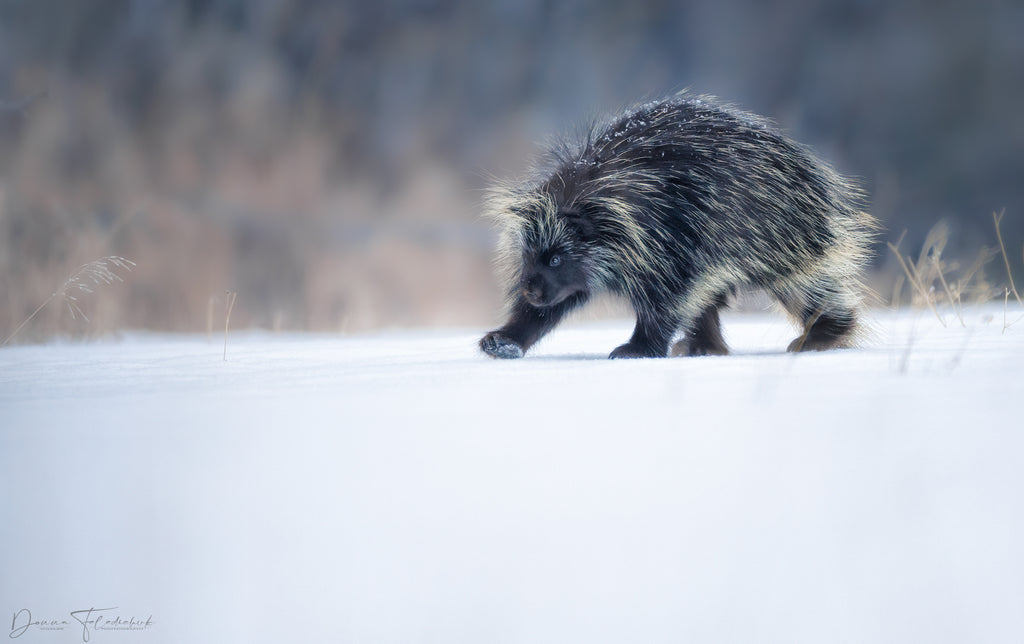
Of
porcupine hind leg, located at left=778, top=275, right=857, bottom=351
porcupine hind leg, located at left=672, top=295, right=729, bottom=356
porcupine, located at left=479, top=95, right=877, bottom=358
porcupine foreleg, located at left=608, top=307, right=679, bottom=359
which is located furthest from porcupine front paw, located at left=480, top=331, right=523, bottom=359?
porcupine hind leg, located at left=778, top=275, right=857, bottom=351

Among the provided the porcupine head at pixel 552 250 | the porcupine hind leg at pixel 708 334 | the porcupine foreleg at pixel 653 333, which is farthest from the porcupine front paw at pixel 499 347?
the porcupine hind leg at pixel 708 334

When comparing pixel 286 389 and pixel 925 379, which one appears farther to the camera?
pixel 286 389

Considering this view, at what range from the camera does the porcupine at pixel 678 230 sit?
2.50 m

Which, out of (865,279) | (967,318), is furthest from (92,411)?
(967,318)

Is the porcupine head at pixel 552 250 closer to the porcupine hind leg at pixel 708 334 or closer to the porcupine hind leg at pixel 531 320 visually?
the porcupine hind leg at pixel 531 320

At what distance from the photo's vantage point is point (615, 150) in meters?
2.63

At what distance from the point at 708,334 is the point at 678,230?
0.45 meters

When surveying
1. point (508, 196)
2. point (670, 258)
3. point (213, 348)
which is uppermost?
point (508, 196)

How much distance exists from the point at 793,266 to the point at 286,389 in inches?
A: 69.4

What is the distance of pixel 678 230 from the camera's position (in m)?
2.51

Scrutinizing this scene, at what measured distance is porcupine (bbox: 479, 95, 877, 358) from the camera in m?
2.50

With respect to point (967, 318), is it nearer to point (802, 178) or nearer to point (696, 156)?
point (802, 178)

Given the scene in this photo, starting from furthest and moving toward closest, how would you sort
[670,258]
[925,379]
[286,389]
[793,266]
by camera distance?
[793,266]
[670,258]
[286,389]
[925,379]

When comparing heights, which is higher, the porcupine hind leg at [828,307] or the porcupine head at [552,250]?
the porcupine head at [552,250]
